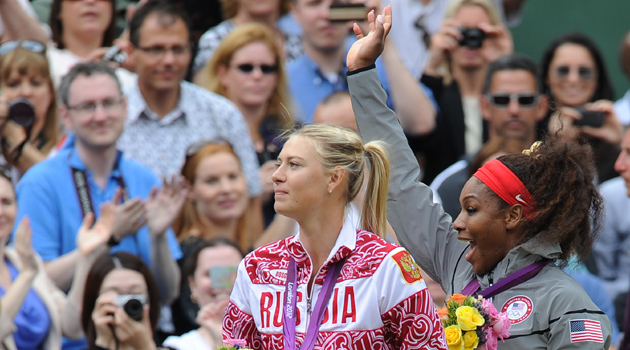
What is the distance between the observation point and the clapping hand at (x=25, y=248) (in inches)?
217

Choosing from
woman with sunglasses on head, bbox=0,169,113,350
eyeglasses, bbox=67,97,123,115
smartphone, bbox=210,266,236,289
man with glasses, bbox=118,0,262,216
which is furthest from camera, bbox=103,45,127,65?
smartphone, bbox=210,266,236,289

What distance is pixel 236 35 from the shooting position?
742 cm

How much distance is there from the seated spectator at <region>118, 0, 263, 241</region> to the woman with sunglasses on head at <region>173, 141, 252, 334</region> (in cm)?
25

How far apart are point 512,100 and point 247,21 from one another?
2.23 meters

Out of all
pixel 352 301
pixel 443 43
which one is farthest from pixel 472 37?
pixel 352 301

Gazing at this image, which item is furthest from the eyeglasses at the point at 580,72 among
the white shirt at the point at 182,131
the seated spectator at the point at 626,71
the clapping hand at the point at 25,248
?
the clapping hand at the point at 25,248

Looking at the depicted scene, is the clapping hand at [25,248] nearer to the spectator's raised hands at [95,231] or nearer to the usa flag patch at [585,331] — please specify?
the spectator's raised hands at [95,231]

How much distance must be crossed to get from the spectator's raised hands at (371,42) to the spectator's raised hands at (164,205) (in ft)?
8.19

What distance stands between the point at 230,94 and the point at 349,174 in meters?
4.06

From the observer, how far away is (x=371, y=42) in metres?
3.87

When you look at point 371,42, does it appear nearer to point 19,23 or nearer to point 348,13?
point 348,13

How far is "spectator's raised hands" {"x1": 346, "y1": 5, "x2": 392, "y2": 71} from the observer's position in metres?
3.84

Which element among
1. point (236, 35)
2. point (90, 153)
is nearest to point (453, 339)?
point (90, 153)

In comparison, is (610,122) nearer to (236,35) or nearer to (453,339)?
(236,35)
